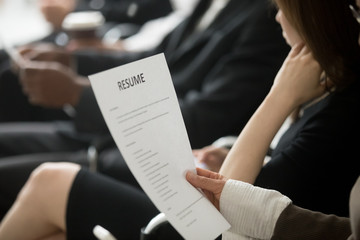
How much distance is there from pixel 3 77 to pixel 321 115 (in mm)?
1122

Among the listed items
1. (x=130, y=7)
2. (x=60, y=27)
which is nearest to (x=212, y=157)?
(x=60, y=27)

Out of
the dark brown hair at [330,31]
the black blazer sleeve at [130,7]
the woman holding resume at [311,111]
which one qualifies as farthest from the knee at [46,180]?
the black blazer sleeve at [130,7]

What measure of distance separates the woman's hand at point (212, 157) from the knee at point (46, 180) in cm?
22

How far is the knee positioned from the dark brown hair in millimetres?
454

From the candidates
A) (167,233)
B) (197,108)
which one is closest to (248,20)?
(197,108)

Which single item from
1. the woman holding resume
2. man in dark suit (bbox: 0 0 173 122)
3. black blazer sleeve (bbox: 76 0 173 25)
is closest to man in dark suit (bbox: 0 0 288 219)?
the woman holding resume

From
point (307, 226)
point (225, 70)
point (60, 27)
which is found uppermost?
point (60, 27)

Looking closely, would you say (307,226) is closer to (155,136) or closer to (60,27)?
(155,136)

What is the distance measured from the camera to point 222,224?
1.90 ft

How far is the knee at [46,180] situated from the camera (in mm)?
808

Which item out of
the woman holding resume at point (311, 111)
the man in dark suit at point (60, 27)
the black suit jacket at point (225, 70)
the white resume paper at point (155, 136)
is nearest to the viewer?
the white resume paper at point (155, 136)

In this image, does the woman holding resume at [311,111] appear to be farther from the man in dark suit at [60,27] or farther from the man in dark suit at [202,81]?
the man in dark suit at [60,27]

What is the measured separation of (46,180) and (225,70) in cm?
46

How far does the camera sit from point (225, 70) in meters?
1.04
